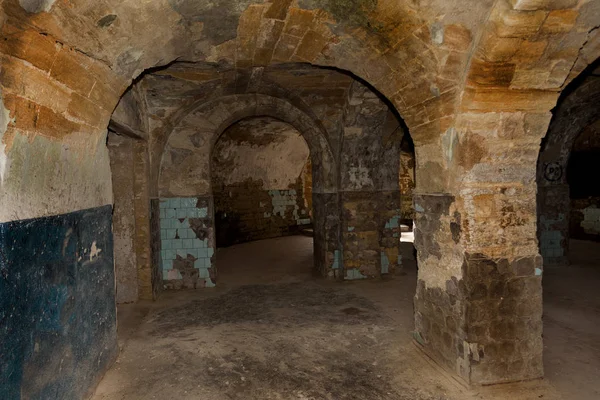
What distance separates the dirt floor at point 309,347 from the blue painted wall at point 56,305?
1.79ft

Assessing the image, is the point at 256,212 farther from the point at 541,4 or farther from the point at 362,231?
the point at 541,4

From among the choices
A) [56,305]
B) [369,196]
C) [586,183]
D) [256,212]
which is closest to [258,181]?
[256,212]

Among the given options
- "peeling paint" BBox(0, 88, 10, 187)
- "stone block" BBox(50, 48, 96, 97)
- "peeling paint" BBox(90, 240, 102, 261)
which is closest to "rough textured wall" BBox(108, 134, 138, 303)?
"peeling paint" BBox(90, 240, 102, 261)

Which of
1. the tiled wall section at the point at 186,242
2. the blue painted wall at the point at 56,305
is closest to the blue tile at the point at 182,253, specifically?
the tiled wall section at the point at 186,242

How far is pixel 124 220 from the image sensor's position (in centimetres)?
575

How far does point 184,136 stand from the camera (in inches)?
260

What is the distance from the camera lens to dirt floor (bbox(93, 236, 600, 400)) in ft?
10.7

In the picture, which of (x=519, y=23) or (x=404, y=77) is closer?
(x=519, y=23)

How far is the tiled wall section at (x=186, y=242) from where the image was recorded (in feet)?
21.7

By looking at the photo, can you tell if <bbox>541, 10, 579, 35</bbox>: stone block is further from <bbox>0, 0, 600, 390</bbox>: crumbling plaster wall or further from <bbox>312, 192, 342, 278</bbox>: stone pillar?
<bbox>312, 192, 342, 278</bbox>: stone pillar

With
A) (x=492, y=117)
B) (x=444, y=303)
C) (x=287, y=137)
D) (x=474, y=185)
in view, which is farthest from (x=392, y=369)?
(x=287, y=137)

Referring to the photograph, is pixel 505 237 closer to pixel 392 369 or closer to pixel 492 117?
pixel 492 117

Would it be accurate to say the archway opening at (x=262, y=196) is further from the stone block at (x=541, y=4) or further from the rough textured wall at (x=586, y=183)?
the rough textured wall at (x=586, y=183)

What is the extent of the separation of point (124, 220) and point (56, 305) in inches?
129
